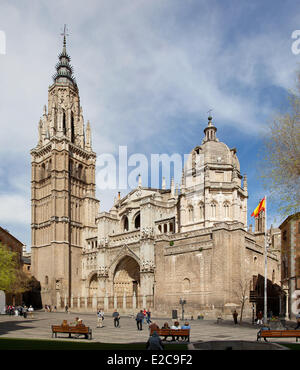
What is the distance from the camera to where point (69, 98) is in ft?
224

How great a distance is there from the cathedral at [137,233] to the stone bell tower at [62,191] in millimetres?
158

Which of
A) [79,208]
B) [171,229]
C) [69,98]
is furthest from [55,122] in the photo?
[171,229]

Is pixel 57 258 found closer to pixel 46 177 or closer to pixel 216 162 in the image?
pixel 46 177

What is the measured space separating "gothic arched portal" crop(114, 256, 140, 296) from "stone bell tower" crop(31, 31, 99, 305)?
8320mm

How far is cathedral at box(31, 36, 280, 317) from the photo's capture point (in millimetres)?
37375

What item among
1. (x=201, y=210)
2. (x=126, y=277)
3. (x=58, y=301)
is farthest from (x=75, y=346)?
(x=58, y=301)

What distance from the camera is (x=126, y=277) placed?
172 feet

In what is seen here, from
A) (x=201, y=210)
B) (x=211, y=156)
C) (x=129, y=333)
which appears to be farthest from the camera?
(x=211, y=156)

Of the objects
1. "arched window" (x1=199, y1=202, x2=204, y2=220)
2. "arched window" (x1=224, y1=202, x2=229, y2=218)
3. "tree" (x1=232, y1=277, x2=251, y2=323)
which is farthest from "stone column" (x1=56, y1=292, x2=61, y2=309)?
"tree" (x1=232, y1=277, x2=251, y2=323)

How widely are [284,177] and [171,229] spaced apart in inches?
1303

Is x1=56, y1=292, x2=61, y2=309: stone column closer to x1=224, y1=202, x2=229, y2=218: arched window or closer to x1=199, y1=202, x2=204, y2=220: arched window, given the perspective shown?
x1=199, y1=202, x2=204, y2=220: arched window

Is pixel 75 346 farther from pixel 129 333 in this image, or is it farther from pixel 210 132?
pixel 210 132

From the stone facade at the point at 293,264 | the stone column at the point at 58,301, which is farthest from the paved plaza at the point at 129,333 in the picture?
the stone column at the point at 58,301

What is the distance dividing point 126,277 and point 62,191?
56.7 feet
